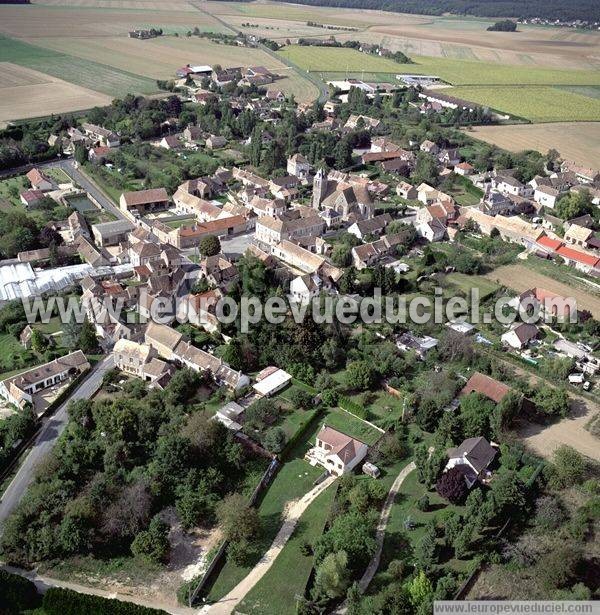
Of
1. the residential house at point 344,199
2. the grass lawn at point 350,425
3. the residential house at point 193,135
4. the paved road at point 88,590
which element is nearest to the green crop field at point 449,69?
the residential house at point 193,135

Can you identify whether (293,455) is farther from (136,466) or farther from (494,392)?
(494,392)

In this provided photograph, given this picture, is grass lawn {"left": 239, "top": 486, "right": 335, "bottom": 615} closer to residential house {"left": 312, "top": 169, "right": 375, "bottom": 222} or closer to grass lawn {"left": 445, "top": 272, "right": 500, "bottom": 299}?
grass lawn {"left": 445, "top": 272, "right": 500, "bottom": 299}

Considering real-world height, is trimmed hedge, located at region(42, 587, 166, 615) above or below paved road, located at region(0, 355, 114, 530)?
above

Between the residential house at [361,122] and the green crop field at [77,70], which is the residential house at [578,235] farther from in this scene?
the green crop field at [77,70]

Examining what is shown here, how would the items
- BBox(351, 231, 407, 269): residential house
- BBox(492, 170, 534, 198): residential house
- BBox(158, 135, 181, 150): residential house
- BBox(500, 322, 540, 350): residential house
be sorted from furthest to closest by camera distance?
BBox(158, 135, 181, 150): residential house < BBox(492, 170, 534, 198): residential house < BBox(351, 231, 407, 269): residential house < BBox(500, 322, 540, 350): residential house

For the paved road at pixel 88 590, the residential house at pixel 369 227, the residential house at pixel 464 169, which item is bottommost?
the paved road at pixel 88 590

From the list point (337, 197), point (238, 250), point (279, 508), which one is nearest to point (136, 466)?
point (279, 508)

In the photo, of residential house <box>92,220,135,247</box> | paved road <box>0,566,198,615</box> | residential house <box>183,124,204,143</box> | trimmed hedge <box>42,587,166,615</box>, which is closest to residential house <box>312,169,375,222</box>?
Result: residential house <box>92,220,135,247</box>

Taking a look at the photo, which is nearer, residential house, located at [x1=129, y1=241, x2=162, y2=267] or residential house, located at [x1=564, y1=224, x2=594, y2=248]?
residential house, located at [x1=129, y1=241, x2=162, y2=267]
